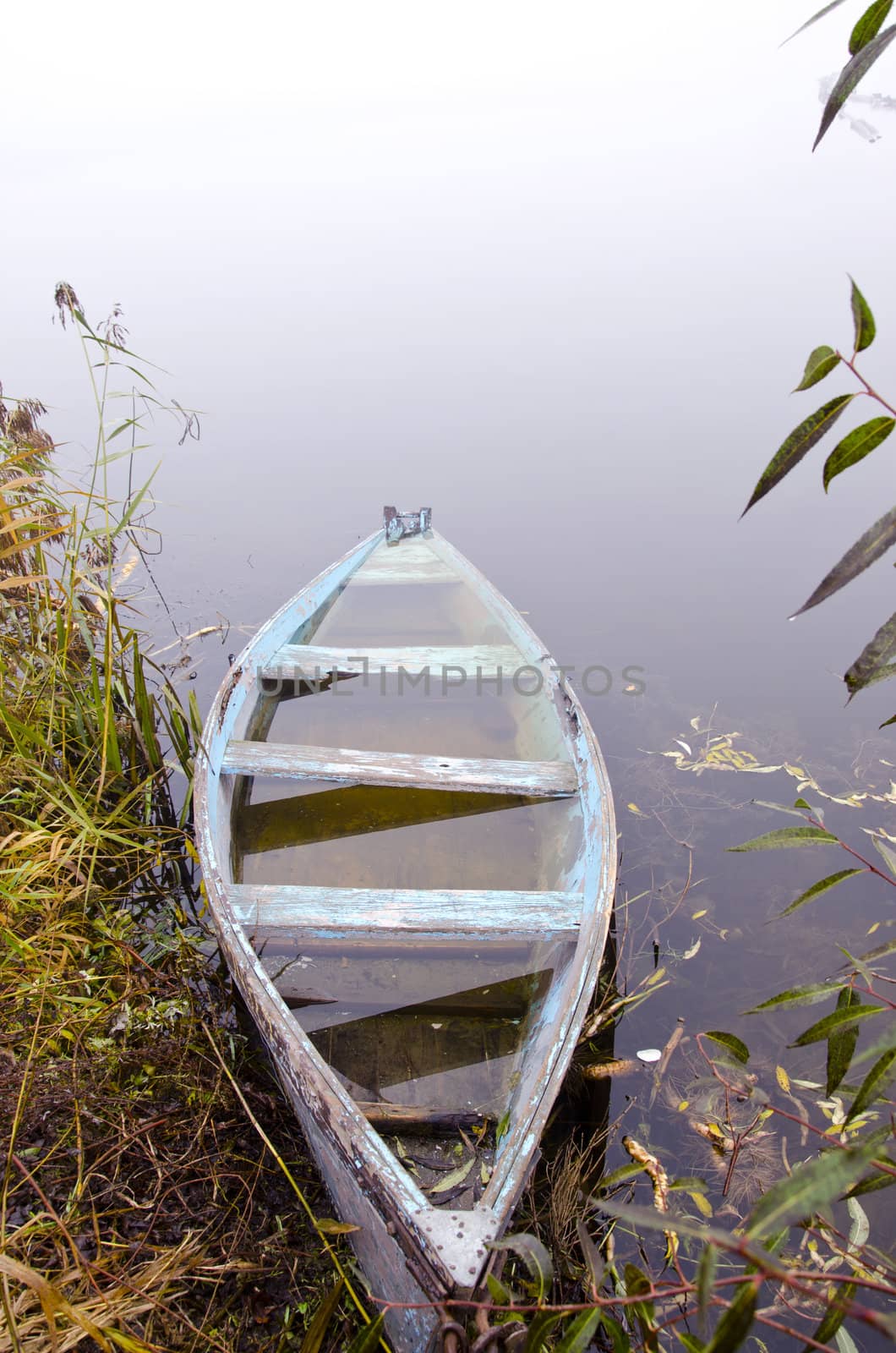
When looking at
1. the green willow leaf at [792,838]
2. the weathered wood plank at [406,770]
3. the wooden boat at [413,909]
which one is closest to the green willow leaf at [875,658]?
the green willow leaf at [792,838]

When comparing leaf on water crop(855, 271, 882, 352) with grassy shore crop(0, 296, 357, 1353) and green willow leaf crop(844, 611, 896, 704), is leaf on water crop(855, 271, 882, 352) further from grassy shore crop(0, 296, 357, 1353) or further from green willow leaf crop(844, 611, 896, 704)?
grassy shore crop(0, 296, 357, 1353)

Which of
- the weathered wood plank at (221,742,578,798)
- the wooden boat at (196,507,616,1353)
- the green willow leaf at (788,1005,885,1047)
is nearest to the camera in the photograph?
the green willow leaf at (788,1005,885,1047)

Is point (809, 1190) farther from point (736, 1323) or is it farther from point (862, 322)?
point (862, 322)

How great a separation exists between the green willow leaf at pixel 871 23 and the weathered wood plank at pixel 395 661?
3.00 metres

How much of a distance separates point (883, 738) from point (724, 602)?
75.1 inches

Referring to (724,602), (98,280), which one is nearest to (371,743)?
(724,602)

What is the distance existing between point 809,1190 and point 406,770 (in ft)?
7.85

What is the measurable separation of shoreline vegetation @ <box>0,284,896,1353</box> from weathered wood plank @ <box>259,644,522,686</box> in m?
0.60

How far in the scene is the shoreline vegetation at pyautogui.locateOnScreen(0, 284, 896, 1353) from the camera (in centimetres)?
138

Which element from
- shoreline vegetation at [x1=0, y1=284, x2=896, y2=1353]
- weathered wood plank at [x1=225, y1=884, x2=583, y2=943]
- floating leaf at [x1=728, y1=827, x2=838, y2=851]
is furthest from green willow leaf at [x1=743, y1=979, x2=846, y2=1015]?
weathered wood plank at [x1=225, y1=884, x2=583, y2=943]

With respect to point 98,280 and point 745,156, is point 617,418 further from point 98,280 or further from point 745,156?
point 745,156

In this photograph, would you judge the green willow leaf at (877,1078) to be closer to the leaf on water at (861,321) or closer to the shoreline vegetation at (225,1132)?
the shoreline vegetation at (225,1132)

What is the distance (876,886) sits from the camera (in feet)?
11.8

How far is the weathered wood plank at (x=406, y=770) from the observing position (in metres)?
2.99
